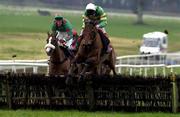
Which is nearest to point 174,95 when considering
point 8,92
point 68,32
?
point 8,92

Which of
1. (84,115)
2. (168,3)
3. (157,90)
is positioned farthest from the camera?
(168,3)

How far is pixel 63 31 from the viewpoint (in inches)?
473

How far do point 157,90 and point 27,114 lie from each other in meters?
2.28

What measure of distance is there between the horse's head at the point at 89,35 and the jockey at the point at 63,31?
1303 millimetres

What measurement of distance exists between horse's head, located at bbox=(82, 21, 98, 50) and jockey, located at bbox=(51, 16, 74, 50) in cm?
130

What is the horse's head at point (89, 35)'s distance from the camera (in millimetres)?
10359

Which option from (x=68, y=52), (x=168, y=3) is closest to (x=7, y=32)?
(x=68, y=52)

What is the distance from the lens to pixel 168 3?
99.6 metres

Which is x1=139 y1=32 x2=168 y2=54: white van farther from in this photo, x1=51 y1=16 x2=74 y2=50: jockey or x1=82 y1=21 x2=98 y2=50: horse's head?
x1=82 y1=21 x2=98 y2=50: horse's head

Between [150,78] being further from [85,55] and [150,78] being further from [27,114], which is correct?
[27,114]

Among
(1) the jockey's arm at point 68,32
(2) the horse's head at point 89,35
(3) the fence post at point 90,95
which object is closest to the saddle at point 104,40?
(2) the horse's head at point 89,35

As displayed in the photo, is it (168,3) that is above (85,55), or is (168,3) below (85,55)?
above

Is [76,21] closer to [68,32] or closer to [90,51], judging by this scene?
[68,32]

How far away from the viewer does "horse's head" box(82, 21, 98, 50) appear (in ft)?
34.0
